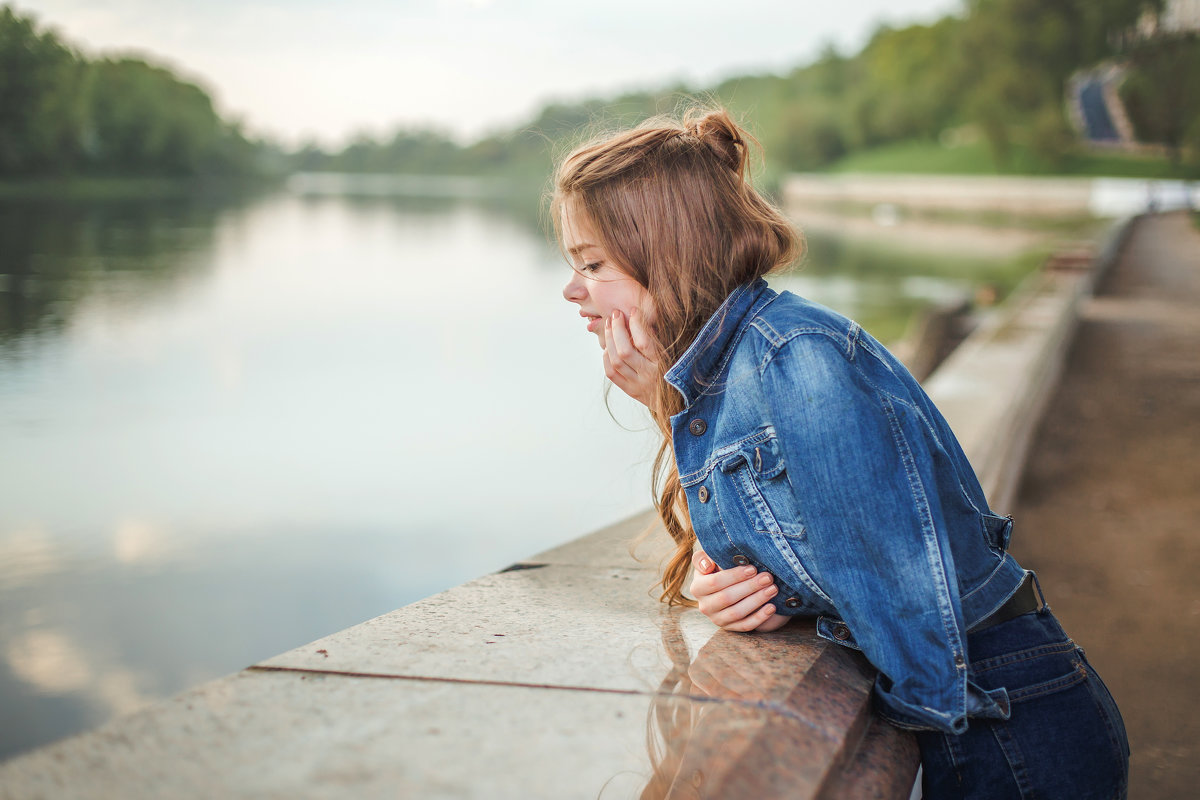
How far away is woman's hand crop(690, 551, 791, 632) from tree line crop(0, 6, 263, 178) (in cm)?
2368

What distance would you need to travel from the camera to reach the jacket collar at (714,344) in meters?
1.91

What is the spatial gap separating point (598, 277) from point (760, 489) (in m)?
0.60

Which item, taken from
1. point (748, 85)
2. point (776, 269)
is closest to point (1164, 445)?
point (776, 269)

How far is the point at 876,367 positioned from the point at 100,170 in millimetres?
44511

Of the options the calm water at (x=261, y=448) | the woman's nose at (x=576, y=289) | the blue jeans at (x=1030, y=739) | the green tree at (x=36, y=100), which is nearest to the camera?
the blue jeans at (x=1030, y=739)

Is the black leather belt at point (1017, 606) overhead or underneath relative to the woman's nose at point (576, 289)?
underneath

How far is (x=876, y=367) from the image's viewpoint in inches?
69.4

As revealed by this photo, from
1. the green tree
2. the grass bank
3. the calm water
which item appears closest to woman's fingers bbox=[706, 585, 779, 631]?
the calm water

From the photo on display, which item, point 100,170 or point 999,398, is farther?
point 100,170

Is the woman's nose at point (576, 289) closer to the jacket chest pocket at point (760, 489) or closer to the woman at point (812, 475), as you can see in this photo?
the woman at point (812, 475)

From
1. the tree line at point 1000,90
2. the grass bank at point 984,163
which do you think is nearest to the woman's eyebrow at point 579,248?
the tree line at point 1000,90

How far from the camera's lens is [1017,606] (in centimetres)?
189

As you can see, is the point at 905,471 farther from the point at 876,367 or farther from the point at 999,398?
the point at 999,398

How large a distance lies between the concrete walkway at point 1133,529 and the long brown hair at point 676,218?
228 cm
